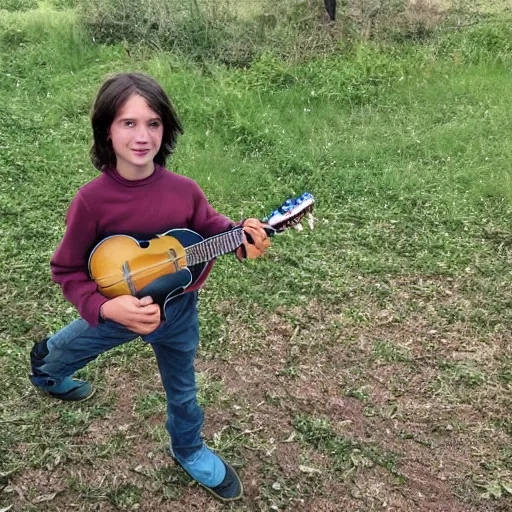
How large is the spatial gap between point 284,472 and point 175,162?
2.88 meters

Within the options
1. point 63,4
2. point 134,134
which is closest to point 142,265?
point 134,134

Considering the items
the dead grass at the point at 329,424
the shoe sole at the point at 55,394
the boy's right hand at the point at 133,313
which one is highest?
the boy's right hand at the point at 133,313

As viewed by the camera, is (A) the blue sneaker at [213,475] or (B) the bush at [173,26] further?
(B) the bush at [173,26]

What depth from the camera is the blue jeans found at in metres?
2.25

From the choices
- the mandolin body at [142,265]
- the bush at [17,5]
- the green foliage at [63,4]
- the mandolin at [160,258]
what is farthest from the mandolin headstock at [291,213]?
the bush at [17,5]

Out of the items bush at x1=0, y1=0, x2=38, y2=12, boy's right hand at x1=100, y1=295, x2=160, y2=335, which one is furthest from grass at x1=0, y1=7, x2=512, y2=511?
bush at x1=0, y1=0, x2=38, y2=12

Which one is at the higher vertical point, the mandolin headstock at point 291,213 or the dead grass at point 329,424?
the mandolin headstock at point 291,213

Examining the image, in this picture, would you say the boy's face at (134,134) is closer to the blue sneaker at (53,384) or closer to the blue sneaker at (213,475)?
the blue sneaker at (53,384)

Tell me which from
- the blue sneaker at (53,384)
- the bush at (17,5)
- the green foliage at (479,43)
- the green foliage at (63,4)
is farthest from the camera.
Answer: the bush at (17,5)

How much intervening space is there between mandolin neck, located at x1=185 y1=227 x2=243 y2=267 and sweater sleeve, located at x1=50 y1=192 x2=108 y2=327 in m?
0.32

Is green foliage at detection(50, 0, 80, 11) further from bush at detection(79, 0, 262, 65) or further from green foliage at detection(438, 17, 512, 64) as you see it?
green foliage at detection(438, 17, 512, 64)

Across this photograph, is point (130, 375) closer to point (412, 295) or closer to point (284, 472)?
point (284, 472)

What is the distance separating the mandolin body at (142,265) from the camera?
2.07m

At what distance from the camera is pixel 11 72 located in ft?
20.7
